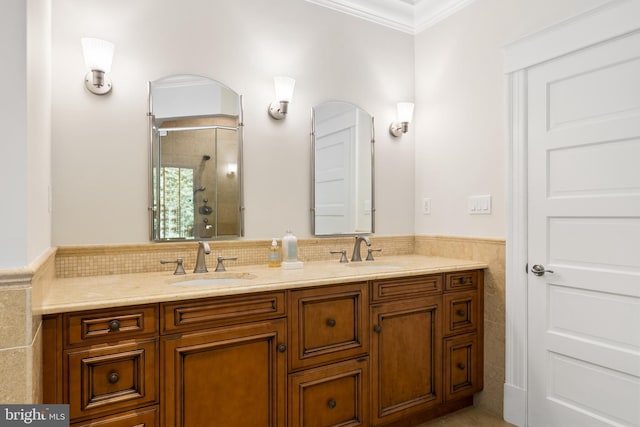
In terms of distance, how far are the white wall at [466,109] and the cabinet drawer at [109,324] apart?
1.98 meters

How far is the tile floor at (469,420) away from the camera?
234cm

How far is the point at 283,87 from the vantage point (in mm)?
2445

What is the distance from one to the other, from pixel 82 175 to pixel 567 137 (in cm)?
247

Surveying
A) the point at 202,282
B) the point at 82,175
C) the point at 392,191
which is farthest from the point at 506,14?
the point at 82,175

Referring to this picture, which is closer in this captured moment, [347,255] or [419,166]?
[347,255]

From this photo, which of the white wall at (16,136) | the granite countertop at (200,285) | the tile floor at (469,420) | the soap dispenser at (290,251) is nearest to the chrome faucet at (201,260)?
the granite countertop at (200,285)

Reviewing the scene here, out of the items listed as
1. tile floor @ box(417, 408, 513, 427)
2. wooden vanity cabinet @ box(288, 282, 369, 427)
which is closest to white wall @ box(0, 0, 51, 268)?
wooden vanity cabinet @ box(288, 282, 369, 427)

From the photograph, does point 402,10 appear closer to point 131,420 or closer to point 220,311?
point 220,311

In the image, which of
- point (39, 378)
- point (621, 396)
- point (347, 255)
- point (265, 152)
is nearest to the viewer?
point (39, 378)

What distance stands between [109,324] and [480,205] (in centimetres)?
213

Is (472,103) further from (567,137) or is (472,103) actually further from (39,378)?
(39,378)

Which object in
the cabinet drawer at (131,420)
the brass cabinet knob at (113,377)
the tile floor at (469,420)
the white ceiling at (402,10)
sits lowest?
the tile floor at (469,420)

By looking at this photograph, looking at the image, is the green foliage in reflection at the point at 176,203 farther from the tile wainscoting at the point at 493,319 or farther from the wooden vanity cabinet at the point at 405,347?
the tile wainscoting at the point at 493,319

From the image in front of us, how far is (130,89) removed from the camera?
84.3 inches
